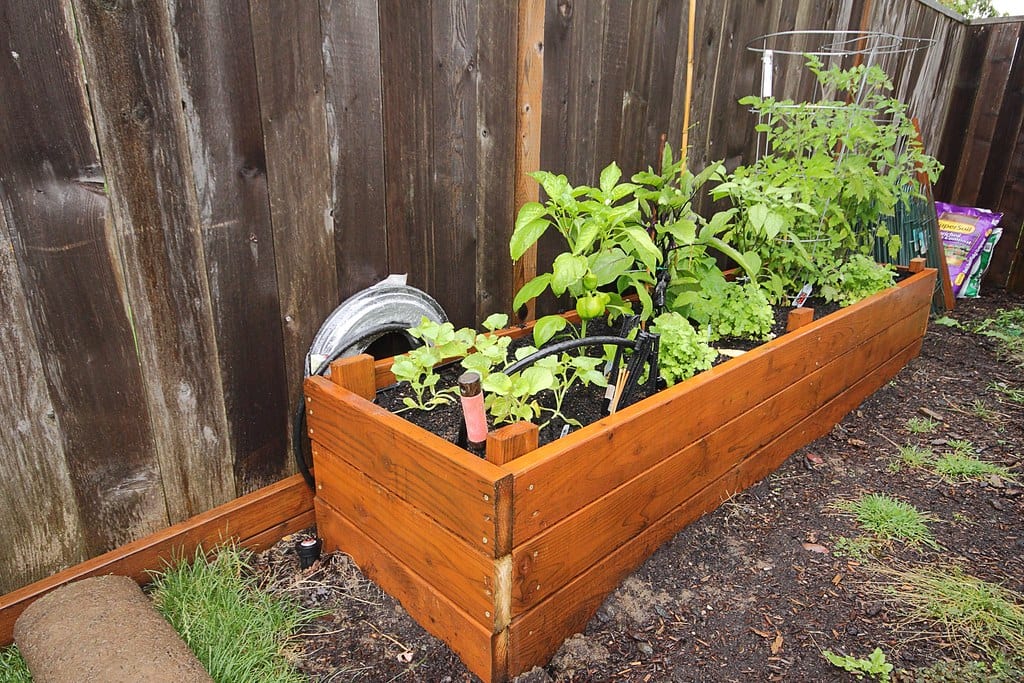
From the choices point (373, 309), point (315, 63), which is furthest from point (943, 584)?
point (315, 63)

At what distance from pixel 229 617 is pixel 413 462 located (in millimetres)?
616

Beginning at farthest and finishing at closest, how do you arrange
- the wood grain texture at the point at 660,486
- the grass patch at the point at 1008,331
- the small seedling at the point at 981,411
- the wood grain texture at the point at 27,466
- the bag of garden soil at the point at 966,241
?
the bag of garden soil at the point at 966,241 → the grass patch at the point at 1008,331 → the small seedling at the point at 981,411 → the wood grain texture at the point at 660,486 → the wood grain texture at the point at 27,466

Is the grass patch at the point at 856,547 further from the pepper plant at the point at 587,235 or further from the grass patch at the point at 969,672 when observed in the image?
the pepper plant at the point at 587,235

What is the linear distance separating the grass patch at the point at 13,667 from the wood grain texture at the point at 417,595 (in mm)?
726

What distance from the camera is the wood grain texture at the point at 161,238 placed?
1364 mm

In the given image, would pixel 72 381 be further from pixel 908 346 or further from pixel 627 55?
pixel 908 346

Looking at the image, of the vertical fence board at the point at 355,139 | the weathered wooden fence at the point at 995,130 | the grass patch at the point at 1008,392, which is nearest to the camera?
the vertical fence board at the point at 355,139

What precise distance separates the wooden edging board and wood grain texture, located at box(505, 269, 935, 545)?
0.88 m

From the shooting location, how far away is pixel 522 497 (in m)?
1.35

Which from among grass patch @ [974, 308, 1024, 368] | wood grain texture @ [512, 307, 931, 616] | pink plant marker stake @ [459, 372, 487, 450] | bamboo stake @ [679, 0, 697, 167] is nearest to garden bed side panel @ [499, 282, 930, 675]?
wood grain texture @ [512, 307, 931, 616]

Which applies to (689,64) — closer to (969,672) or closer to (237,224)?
(237,224)

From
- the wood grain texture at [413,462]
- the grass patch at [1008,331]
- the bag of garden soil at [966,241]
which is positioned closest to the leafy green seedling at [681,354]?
the wood grain texture at [413,462]

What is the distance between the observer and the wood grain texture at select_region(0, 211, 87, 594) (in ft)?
4.41

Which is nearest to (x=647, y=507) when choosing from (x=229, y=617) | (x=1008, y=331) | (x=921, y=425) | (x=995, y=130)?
(x=229, y=617)
